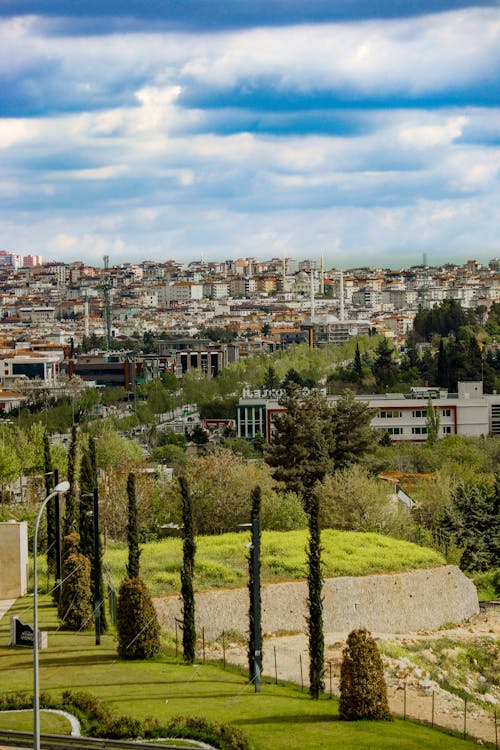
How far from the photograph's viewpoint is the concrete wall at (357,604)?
26953mm

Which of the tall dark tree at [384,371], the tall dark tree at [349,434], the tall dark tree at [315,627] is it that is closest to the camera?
the tall dark tree at [315,627]

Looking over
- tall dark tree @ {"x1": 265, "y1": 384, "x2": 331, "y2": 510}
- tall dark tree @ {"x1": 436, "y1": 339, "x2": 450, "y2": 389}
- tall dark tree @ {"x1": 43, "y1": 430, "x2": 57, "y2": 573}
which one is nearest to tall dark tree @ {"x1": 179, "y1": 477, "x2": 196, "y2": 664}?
tall dark tree @ {"x1": 43, "y1": 430, "x2": 57, "y2": 573}

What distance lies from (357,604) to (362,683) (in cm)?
1079

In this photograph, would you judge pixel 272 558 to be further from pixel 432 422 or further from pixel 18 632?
pixel 432 422

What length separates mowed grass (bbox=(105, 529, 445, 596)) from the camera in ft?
94.1

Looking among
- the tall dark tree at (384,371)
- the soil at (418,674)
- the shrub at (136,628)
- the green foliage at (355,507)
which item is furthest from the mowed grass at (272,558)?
the tall dark tree at (384,371)

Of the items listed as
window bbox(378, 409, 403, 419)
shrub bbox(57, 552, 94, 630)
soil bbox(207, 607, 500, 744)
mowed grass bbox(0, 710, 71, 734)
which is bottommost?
soil bbox(207, 607, 500, 744)

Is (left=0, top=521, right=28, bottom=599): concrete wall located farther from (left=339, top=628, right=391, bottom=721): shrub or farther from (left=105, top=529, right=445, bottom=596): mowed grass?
(left=339, top=628, right=391, bottom=721): shrub

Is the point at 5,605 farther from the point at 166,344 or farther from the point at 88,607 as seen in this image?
the point at 166,344

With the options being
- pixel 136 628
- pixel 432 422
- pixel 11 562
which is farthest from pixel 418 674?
pixel 432 422

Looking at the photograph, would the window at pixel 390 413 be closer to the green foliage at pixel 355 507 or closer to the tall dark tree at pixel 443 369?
the tall dark tree at pixel 443 369

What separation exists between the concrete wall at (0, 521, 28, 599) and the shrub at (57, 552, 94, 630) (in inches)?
147

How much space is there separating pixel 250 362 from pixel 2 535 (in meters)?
75.7

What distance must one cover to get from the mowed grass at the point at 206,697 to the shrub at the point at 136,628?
0.24 m
